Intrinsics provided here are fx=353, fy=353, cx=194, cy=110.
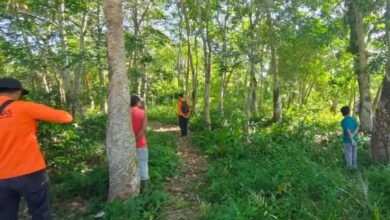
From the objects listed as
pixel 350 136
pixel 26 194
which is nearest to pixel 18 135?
pixel 26 194

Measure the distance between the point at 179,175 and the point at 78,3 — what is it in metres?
6.34

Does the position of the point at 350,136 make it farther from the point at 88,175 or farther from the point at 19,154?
the point at 19,154

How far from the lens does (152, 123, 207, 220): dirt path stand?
18.4 ft

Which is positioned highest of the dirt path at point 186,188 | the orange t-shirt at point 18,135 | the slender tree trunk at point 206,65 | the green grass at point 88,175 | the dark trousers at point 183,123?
the slender tree trunk at point 206,65

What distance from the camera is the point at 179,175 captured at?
8.15 meters

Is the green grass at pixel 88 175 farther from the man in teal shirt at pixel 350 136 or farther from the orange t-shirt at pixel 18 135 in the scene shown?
the man in teal shirt at pixel 350 136

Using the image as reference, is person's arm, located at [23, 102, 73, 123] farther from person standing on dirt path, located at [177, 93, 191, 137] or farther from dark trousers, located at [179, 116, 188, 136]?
dark trousers, located at [179, 116, 188, 136]

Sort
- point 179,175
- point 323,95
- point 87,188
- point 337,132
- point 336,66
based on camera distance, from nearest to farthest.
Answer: point 87,188 → point 179,175 → point 337,132 → point 336,66 → point 323,95

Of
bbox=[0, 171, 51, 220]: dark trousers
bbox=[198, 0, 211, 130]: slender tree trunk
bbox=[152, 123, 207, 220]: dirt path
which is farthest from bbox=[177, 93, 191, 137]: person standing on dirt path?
bbox=[0, 171, 51, 220]: dark trousers

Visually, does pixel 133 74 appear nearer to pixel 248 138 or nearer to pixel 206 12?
pixel 248 138

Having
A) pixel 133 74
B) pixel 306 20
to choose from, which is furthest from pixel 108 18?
pixel 306 20

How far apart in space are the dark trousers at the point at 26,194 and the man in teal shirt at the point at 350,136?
7.12 meters

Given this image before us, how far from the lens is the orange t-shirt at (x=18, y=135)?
4094mm

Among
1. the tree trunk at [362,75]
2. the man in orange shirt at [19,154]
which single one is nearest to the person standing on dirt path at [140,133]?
the man in orange shirt at [19,154]
